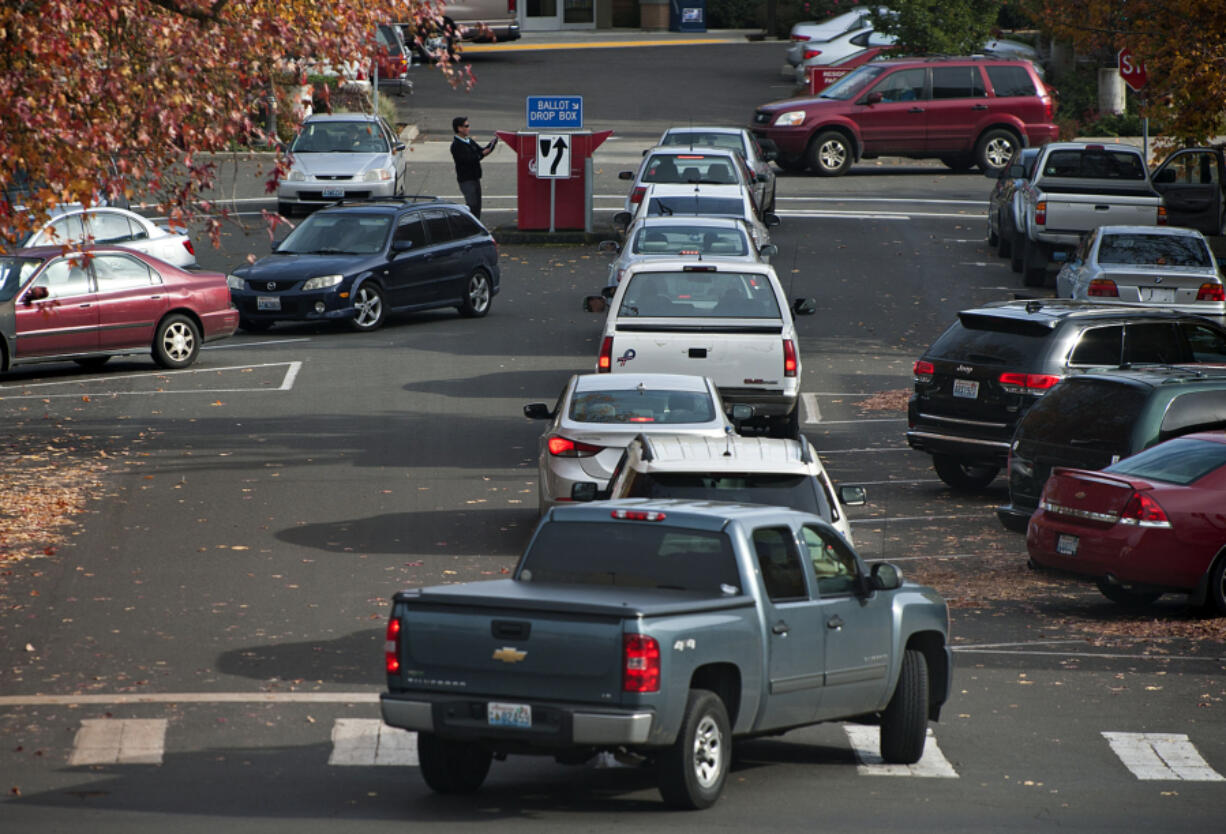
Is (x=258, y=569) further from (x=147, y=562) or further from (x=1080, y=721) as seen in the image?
(x=1080, y=721)

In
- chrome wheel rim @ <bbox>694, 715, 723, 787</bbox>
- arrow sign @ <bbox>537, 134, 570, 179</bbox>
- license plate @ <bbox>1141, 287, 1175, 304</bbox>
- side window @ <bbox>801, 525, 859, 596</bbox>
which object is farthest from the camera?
arrow sign @ <bbox>537, 134, 570, 179</bbox>

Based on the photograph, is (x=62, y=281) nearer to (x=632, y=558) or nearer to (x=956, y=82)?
(x=632, y=558)

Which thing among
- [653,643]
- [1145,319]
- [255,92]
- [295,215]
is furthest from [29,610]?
[295,215]

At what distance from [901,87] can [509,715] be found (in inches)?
1299

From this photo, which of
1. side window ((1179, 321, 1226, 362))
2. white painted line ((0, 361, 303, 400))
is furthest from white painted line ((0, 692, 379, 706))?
white painted line ((0, 361, 303, 400))

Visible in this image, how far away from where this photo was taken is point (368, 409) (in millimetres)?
21766

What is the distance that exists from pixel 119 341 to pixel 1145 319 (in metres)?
12.6

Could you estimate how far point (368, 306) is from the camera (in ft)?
88.8

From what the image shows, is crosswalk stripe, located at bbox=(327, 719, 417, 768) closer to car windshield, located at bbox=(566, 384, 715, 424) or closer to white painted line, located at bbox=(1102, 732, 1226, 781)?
white painted line, located at bbox=(1102, 732, 1226, 781)

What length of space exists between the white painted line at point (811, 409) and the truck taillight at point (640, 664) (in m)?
13.4

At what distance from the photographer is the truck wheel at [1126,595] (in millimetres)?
14008

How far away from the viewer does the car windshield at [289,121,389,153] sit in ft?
117

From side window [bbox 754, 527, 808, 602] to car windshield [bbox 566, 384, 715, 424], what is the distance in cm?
591

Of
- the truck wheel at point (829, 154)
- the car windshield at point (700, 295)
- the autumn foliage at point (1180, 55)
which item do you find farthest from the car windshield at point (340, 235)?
the truck wheel at point (829, 154)
